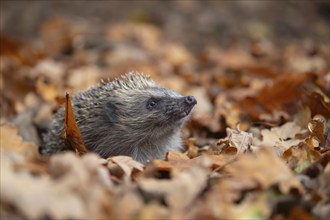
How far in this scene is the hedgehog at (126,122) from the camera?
514 cm

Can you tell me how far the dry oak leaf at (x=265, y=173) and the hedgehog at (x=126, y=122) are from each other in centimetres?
199

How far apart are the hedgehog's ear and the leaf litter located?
530 mm

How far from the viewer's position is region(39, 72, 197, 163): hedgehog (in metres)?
5.14

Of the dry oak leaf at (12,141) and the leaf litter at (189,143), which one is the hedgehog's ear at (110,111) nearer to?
the leaf litter at (189,143)

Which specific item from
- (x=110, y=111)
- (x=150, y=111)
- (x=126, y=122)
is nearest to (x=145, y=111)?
(x=150, y=111)

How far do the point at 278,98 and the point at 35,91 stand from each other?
10.0 ft

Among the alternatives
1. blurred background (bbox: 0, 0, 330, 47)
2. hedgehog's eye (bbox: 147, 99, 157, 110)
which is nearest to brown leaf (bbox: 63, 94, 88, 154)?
hedgehog's eye (bbox: 147, 99, 157, 110)

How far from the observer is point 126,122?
5.29m

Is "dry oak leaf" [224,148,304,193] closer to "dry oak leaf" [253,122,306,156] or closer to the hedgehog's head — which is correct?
"dry oak leaf" [253,122,306,156]

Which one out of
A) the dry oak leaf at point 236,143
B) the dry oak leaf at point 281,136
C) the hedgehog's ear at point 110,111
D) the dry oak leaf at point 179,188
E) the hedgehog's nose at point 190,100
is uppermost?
the dry oak leaf at point 179,188

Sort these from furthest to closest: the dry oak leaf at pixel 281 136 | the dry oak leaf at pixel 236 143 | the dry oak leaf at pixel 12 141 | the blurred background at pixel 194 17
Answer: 1. the blurred background at pixel 194 17
2. the dry oak leaf at pixel 281 136
3. the dry oak leaf at pixel 12 141
4. the dry oak leaf at pixel 236 143

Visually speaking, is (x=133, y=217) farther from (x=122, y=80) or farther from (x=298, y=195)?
(x=122, y=80)

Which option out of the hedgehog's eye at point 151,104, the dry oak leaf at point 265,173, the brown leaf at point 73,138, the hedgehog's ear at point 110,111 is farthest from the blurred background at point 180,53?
the dry oak leaf at point 265,173

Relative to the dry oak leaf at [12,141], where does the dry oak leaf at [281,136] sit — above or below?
below
